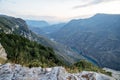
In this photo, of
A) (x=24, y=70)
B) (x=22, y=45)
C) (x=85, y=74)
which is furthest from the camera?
(x=22, y=45)

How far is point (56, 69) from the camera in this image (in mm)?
15867

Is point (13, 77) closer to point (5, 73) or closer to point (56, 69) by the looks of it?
point (5, 73)

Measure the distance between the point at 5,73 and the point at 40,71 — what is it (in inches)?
87.0

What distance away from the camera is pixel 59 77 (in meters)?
14.7

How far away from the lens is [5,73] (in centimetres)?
1522

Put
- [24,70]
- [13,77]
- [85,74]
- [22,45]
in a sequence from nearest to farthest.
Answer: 1. [13,77]
2. [24,70]
3. [85,74]
4. [22,45]

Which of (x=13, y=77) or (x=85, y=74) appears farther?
(x=85, y=74)

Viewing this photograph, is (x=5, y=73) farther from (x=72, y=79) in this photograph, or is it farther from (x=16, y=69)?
(x=72, y=79)

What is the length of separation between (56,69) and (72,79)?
48.3 inches

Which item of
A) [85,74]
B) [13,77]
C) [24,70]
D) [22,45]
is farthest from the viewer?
[22,45]

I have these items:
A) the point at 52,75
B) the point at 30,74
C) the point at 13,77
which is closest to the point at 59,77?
the point at 52,75

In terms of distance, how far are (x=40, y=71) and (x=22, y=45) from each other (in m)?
124

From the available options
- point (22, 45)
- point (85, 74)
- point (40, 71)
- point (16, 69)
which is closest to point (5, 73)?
point (16, 69)

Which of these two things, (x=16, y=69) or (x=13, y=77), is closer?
(x=13, y=77)
